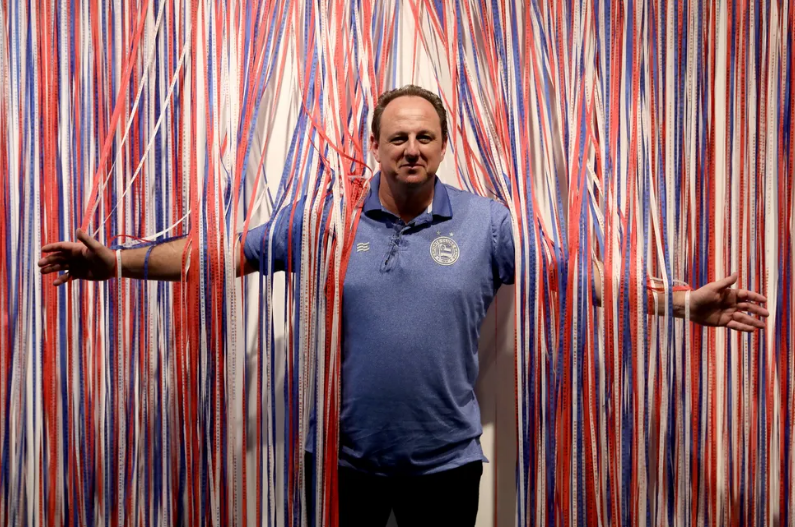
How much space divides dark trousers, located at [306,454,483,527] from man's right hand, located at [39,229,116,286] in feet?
1.99

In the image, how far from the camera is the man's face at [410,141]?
130 centimetres

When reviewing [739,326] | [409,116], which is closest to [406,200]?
[409,116]

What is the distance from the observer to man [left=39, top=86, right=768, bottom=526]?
1298 mm

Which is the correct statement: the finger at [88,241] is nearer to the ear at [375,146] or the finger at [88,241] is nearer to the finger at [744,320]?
the ear at [375,146]

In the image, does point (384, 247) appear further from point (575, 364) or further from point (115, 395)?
point (115, 395)

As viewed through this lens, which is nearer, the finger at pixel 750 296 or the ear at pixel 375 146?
the finger at pixel 750 296

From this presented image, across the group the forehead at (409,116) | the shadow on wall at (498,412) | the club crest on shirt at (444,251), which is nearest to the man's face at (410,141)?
the forehead at (409,116)

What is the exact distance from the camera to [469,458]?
1.32 m

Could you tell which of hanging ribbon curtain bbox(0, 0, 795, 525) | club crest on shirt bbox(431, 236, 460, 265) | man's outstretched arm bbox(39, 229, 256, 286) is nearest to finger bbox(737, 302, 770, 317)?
hanging ribbon curtain bbox(0, 0, 795, 525)

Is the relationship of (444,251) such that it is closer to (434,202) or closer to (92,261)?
(434,202)

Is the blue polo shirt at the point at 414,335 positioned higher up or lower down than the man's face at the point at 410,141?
lower down

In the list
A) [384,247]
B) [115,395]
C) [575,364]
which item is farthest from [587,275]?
[115,395]

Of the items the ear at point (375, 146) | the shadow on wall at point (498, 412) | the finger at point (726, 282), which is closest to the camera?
the finger at point (726, 282)

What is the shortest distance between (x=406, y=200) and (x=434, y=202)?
55 millimetres
